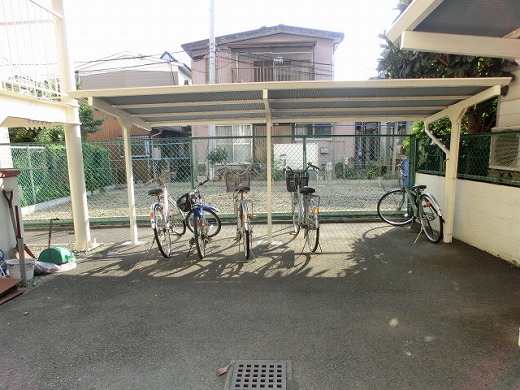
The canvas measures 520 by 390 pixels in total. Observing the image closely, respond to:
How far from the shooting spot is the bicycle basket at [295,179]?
5586 mm

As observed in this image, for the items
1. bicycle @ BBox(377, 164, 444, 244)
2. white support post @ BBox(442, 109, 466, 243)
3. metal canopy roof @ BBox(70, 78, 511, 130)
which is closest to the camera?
metal canopy roof @ BBox(70, 78, 511, 130)

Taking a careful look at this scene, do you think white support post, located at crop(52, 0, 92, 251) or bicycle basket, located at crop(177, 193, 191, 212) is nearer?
white support post, located at crop(52, 0, 92, 251)

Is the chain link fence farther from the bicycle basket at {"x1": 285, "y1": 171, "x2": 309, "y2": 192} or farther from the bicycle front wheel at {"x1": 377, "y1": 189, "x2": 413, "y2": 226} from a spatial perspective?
the bicycle basket at {"x1": 285, "y1": 171, "x2": 309, "y2": 192}

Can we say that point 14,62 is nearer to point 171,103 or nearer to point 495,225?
point 171,103

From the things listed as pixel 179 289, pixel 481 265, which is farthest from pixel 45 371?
pixel 481 265

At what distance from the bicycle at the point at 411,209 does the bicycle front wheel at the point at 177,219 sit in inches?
153

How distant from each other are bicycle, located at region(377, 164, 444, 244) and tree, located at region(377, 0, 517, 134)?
55.0 inches

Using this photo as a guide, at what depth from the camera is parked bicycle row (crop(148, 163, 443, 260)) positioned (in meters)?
4.62

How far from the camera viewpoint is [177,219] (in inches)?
235

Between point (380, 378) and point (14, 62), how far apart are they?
534 cm

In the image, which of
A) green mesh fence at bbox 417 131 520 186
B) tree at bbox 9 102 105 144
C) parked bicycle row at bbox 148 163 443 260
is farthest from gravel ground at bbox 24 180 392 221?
tree at bbox 9 102 105 144

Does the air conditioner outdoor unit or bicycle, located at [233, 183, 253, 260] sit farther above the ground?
the air conditioner outdoor unit

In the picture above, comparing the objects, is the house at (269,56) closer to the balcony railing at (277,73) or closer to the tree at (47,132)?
the balcony railing at (277,73)

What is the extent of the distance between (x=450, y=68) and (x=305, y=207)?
3.23 meters
